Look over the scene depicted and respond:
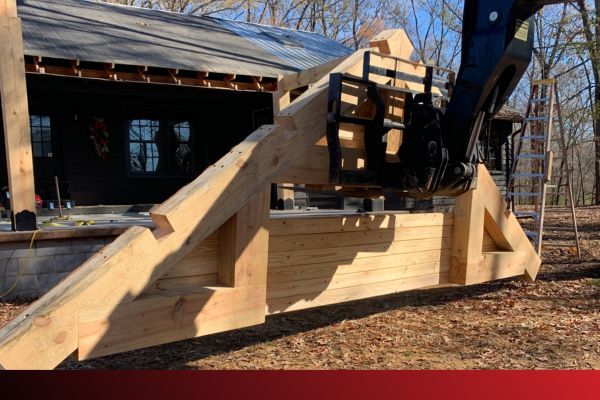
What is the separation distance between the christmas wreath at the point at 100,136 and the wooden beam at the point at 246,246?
870 centimetres

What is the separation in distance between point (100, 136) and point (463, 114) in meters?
9.18

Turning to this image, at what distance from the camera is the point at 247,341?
17.1ft

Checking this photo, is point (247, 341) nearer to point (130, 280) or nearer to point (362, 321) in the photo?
point (362, 321)

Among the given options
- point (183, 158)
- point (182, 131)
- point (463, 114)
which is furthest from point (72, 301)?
point (182, 131)

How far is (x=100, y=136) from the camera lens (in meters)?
11.1

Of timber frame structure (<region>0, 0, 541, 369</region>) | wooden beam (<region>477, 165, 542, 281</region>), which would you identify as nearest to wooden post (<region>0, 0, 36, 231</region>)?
timber frame structure (<region>0, 0, 541, 369</region>)

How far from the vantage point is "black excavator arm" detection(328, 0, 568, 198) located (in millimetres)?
3668

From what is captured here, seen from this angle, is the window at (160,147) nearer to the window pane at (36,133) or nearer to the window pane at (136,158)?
the window pane at (136,158)

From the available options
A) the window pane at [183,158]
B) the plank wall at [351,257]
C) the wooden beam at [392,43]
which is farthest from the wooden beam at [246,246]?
the window pane at [183,158]

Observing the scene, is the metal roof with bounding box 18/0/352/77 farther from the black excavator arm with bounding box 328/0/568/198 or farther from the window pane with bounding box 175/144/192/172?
the black excavator arm with bounding box 328/0/568/198

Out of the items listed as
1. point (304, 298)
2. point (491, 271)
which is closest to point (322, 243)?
point (304, 298)

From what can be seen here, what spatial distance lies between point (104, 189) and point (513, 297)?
28.2 feet

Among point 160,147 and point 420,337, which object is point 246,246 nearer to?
Result: point 420,337

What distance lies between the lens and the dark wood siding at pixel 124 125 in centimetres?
1052
